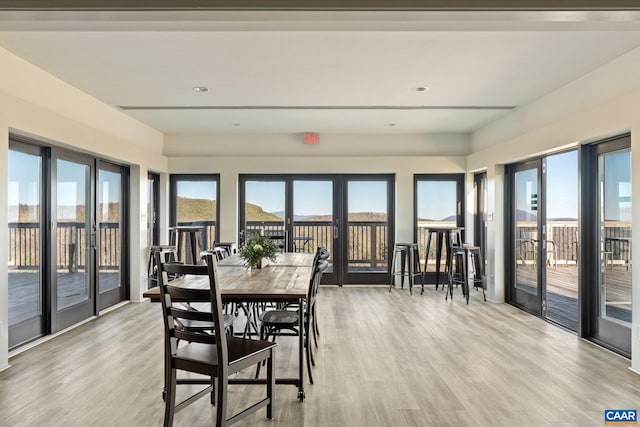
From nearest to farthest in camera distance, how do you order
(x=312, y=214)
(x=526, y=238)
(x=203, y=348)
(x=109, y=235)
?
(x=203, y=348)
(x=526, y=238)
(x=109, y=235)
(x=312, y=214)

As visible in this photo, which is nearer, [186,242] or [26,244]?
[26,244]

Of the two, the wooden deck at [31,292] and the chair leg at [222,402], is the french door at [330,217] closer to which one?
the wooden deck at [31,292]

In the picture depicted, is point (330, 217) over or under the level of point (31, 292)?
over

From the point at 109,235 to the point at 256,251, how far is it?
3.06 meters

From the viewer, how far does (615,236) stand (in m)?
3.97

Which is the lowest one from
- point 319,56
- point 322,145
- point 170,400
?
point 170,400

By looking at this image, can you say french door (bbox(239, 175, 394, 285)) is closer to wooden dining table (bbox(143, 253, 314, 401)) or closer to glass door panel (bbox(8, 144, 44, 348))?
wooden dining table (bbox(143, 253, 314, 401))

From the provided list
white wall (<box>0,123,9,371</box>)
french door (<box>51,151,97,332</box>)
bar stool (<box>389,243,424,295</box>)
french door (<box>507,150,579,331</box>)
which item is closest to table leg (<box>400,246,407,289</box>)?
bar stool (<box>389,243,424,295</box>)

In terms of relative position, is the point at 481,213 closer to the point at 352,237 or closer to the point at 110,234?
the point at 352,237

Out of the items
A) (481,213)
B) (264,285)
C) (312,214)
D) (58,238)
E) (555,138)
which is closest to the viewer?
(264,285)

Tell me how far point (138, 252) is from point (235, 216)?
1.77 meters

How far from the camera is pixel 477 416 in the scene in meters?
2.63

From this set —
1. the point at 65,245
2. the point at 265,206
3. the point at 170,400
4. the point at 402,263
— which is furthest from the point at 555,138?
the point at 65,245

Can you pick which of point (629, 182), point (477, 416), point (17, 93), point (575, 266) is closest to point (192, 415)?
point (477, 416)
